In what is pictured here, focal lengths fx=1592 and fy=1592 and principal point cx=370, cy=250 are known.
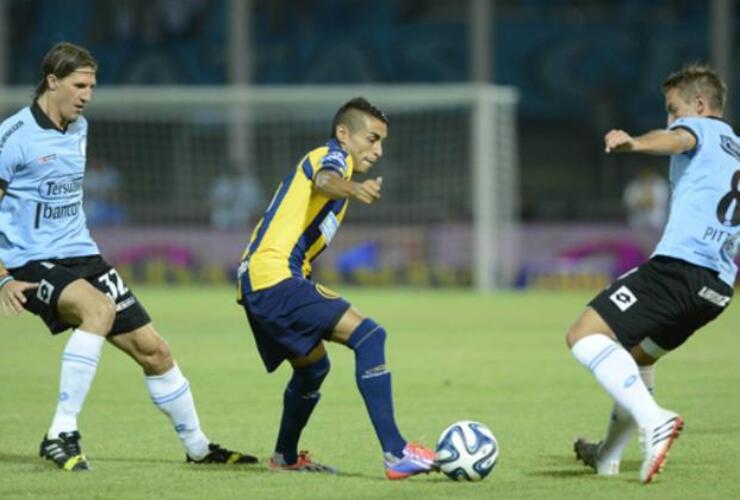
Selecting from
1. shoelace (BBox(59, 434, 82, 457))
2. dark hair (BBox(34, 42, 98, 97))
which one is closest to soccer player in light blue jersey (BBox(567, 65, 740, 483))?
shoelace (BBox(59, 434, 82, 457))

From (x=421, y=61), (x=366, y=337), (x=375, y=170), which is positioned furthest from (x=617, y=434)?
(x=421, y=61)

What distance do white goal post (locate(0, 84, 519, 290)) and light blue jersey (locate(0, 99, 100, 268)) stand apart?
1464 centimetres

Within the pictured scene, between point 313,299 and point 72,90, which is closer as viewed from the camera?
point 313,299

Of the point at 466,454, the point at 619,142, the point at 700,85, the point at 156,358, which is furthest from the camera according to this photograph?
the point at 156,358

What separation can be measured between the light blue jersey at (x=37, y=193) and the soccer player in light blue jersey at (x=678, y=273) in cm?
273

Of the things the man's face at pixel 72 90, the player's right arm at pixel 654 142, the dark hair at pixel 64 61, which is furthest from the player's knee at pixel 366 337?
the dark hair at pixel 64 61

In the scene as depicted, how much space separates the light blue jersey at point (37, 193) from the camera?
8.31 m

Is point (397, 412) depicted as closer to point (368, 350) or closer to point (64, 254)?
point (368, 350)

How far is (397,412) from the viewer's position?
34.5ft

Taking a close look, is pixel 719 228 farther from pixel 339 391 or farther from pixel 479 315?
pixel 479 315

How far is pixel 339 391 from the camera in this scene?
11.9 metres

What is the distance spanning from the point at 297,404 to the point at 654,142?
2.29 meters

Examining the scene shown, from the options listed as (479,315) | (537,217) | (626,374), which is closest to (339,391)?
(626,374)

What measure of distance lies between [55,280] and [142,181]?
56.2ft
